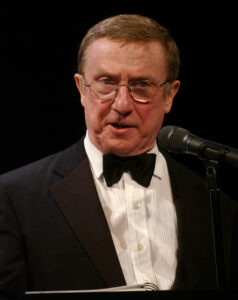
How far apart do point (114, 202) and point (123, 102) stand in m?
0.47

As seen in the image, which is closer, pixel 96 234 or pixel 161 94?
pixel 96 234

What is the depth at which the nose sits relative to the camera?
223cm

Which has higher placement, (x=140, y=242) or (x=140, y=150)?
(x=140, y=150)

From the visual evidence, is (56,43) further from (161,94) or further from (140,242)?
(140,242)

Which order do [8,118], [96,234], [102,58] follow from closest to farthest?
[96,234]
[102,58]
[8,118]

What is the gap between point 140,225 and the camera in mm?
2293

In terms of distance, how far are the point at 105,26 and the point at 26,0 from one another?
73 centimetres

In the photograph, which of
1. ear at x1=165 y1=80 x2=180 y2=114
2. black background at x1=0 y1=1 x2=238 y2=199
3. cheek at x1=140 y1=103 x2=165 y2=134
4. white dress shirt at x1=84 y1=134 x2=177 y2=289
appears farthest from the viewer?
black background at x1=0 y1=1 x2=238 y2=199

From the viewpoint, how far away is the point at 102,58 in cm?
230

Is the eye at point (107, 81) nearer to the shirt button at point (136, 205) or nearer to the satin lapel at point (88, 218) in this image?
the satin lapel at point (88, 218)

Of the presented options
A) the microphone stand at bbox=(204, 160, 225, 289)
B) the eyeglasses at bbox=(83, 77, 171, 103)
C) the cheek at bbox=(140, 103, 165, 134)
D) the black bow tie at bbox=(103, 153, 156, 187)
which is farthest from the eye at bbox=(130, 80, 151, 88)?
the microphone stand at bbox=(204, 160, 225, 289)

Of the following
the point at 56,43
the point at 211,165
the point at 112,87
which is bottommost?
the point at 211,165

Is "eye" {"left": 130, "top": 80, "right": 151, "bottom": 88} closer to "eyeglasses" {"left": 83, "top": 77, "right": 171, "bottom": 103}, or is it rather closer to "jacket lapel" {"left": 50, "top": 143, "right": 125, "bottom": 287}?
"eyeglasses" {"left": 83, "top": 77, "right": 171, "bottom": 103}

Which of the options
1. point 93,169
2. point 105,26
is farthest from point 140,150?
point 105,26
